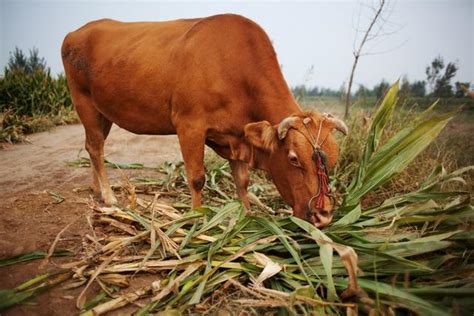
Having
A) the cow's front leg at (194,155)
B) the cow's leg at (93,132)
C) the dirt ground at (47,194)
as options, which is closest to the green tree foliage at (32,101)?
the dirt ground at (47,194)

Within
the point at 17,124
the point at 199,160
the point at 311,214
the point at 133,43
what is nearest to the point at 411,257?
the point at 311,214

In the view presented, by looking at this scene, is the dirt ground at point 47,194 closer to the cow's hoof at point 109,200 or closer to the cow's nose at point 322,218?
the cow's hoof at point 109,200

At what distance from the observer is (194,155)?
129 inches

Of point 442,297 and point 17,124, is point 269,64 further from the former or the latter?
point 17,124

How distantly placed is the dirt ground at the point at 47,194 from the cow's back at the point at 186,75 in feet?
3.76

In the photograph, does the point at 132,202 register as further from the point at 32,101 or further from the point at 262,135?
the point at 32,101

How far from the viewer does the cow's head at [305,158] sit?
243 cm

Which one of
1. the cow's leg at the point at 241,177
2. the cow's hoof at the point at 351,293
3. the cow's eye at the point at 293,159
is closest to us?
the cow's hoof at the point at 351,293

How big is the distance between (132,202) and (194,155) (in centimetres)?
73

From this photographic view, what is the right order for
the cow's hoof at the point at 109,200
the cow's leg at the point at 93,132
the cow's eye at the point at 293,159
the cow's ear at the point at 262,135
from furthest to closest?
the cow's leg at the point at 93,132 < the cow's hoof at the point at 109,200 < the cow's ear at the point at 262,135 < the cow's eye at the point at 293,159

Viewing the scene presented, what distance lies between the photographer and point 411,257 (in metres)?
2.04

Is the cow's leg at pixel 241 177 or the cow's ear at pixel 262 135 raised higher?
the cow's ear at pixel 262 135

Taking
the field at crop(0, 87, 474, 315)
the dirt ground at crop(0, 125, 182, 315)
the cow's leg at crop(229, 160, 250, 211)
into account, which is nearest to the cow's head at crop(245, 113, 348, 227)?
the field at crop(0, 87, 474, 315)

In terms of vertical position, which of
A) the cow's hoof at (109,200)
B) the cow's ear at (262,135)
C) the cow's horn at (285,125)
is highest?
the cow's horn at (285,125)
